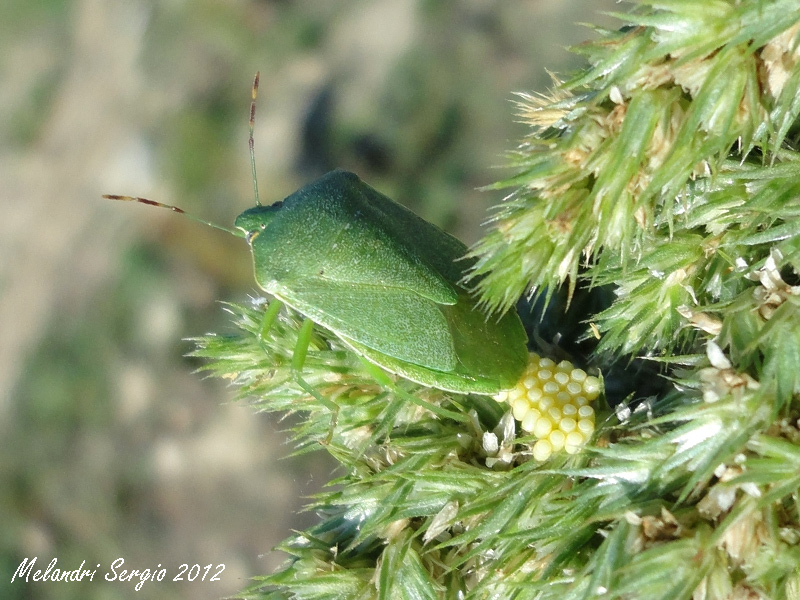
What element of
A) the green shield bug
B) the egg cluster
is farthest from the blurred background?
the egg cluster

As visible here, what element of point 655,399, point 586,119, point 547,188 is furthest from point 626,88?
point 655,399

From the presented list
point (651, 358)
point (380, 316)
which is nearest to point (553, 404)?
point (651, 358)

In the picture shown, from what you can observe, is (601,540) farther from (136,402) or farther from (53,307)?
(53,307)

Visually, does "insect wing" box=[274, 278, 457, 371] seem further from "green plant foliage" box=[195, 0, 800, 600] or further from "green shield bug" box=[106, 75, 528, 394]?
"green plant foliage" box=[195, 0, 800, 600]

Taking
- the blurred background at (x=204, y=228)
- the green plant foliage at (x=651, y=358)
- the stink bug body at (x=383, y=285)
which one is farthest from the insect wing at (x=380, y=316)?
the blurred background at (x=204, y=228)

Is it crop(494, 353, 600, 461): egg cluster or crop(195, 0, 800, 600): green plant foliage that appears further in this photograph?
crop(494, 353, 600, 461): egg cluster

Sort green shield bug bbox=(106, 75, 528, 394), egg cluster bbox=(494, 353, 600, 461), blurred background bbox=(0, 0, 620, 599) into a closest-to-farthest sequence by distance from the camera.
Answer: egg cluster bbox=(494, 353, 600, 461) < green shield bug bbox=(106, 75, 528, 394) < blurred background bbox=(0, 0, 620, 599)

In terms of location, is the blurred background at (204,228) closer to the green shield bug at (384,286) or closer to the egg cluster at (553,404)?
the green shield bug at (384,286)
